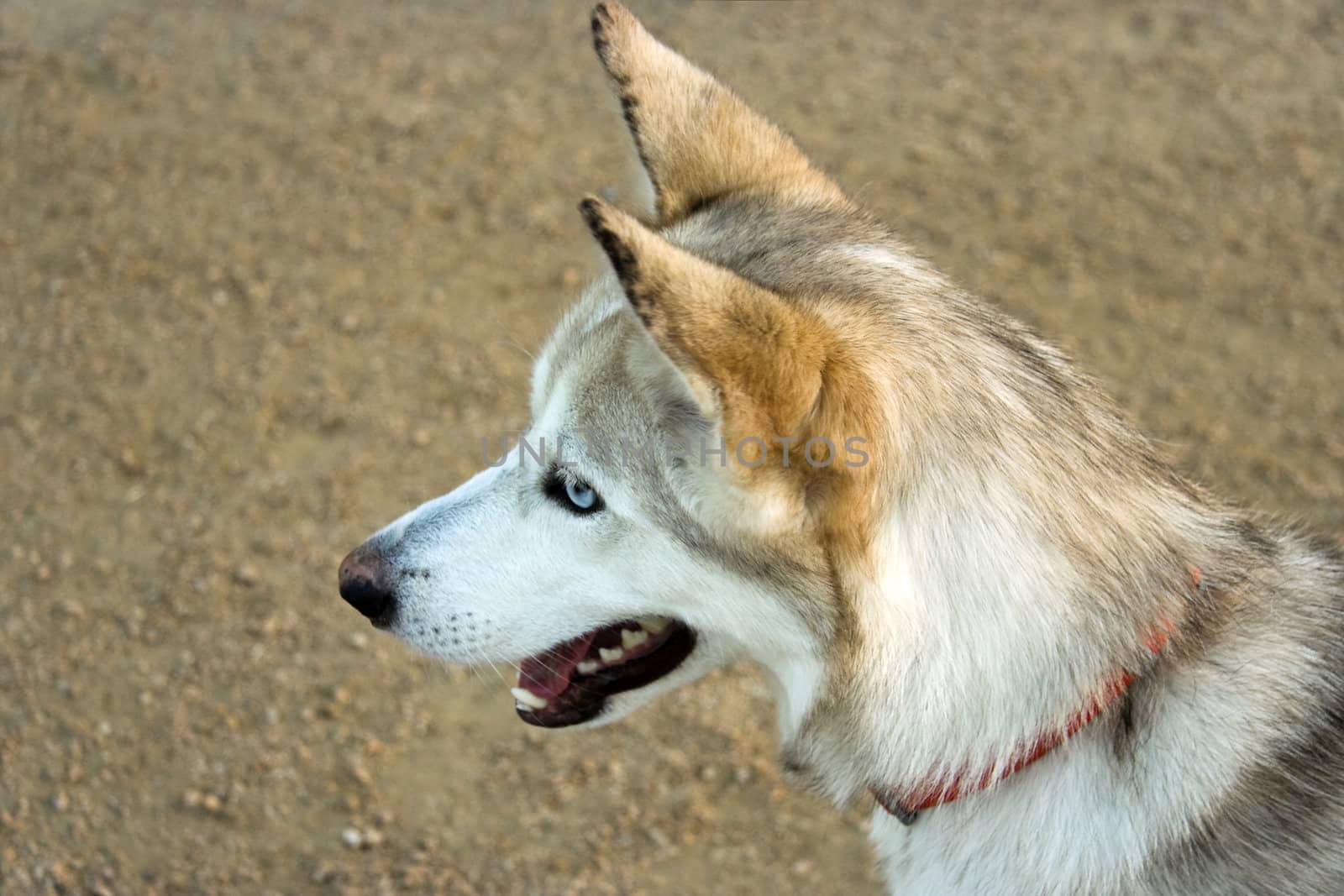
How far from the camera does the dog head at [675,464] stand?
6.04 ft

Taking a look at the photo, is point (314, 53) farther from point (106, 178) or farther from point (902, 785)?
point (902, 785)

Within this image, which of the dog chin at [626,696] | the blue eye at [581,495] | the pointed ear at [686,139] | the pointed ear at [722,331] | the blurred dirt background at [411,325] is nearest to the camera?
the pointed ear at [722,331]

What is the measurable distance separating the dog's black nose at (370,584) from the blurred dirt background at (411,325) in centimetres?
133

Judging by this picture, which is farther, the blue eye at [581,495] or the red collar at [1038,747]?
the blue eye at [581,495]

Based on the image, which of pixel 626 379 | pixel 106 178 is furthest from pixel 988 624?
pixel 106 178

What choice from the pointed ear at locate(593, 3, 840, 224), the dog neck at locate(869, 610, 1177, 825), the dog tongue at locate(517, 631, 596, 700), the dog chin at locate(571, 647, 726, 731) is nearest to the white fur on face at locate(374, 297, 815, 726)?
the dog chin at locate(571, 647, 726, 731)

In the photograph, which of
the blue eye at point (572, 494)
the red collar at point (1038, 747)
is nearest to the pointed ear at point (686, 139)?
the blue eye at point (572, 494)

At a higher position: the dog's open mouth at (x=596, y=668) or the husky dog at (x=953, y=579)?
the husky dog at (x=953, y=579)

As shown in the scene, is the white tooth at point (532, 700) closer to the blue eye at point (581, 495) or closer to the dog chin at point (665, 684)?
the dog chin at point (665, 684)

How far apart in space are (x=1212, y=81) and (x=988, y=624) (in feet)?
17.5

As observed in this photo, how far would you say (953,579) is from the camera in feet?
6.75

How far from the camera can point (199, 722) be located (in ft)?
12.6

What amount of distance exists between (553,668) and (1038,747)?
109 cm

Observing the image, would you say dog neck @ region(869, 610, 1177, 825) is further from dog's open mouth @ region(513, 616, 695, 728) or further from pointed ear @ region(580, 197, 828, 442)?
pointed ear @ region(580, 197, 828, 442)
